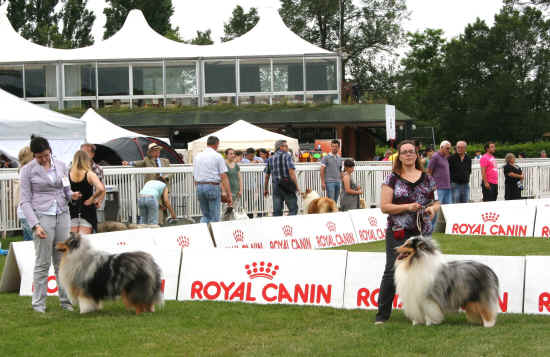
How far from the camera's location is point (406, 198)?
7.37m

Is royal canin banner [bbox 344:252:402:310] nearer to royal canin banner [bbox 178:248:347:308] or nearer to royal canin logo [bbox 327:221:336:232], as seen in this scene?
royal canin banner [bbox 178:248:347:308]

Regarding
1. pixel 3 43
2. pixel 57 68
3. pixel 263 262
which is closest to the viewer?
pixel 263 262

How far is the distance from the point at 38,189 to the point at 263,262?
269 cm

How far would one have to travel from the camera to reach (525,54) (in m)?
68.6

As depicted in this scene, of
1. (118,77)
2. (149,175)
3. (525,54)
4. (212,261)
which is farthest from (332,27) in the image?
(212,261)

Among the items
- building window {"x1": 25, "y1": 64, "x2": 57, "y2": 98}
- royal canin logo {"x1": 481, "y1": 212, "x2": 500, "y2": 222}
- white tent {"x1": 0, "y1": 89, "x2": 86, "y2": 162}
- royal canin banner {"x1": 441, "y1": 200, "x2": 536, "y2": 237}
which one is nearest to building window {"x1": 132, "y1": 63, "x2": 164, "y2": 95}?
building window {"x1": 25, "y1": 64, "x2": 57, "y2": 98}

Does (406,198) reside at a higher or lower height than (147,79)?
lower

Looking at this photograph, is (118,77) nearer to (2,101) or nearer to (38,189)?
(2,101)

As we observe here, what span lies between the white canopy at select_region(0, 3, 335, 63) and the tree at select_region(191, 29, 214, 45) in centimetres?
3135

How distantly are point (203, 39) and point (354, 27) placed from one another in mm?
18170

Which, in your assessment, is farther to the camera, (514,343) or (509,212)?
(509,212)

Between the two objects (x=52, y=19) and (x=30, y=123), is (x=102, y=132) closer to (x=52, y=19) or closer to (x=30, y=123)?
(x=30, y=123)

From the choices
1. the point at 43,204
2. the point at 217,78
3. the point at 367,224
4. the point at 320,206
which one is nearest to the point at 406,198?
the point at 43,204

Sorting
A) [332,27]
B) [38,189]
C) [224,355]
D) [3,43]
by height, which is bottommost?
[224,355]
